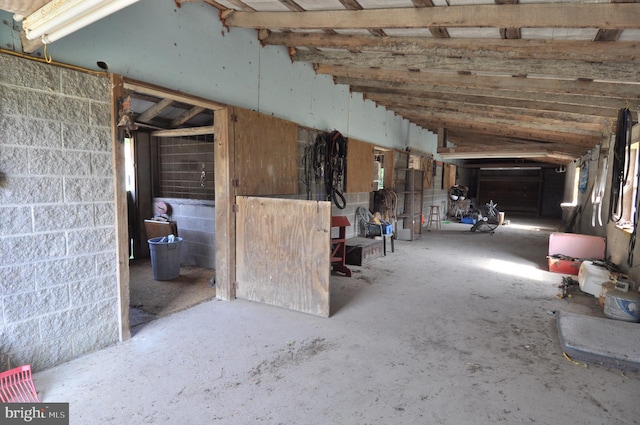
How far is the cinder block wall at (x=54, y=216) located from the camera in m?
2.19

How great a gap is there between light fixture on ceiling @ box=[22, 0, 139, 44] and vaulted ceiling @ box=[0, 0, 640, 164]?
0.07m

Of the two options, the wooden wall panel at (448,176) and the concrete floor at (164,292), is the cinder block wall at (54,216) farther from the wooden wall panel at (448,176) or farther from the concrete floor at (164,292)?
the wooden wall panel at (448,176)

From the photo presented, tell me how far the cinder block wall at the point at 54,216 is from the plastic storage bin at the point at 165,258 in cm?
172

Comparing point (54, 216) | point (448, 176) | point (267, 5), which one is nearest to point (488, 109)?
point (267, 5)

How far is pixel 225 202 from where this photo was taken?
12.3ft

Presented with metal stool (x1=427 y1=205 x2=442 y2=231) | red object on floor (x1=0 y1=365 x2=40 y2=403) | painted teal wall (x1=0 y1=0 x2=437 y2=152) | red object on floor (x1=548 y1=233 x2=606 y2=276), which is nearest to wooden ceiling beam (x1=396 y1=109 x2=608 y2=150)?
red object on floor (x1=548 y1=233 x2=606 y2=276)

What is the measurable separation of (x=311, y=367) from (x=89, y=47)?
9.20 feet

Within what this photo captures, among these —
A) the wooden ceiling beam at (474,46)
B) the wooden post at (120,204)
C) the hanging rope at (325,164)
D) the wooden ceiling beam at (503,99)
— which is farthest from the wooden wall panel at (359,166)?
the wooden post at (120,204)

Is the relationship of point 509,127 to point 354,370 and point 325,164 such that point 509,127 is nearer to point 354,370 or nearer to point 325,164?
point 325,164

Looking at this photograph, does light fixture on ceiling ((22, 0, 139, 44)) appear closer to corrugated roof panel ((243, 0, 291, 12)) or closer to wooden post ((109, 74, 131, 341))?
wooden post ((109, 74, 131, 341))

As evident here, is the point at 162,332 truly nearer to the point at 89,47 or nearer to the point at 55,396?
the point at 55,396

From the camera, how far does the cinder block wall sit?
7.17 ft

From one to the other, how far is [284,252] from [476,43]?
2796 millimetres

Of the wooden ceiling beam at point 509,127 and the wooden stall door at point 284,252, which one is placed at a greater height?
the wooden ceiling beam at point 509,127
